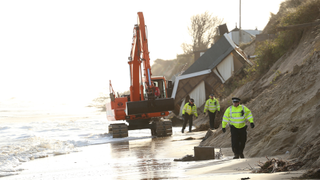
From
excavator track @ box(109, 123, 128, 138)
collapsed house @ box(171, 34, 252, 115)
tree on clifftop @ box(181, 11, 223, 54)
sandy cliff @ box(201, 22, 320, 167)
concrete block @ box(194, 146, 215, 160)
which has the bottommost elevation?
excavator track @ box(109, 123, 128, 138)

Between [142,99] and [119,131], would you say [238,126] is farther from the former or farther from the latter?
[119,131]

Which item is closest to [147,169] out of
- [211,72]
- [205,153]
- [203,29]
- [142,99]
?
[205,153]

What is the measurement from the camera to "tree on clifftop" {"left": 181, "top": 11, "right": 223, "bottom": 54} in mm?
66750

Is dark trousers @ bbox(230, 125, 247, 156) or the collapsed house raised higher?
the collapsed house

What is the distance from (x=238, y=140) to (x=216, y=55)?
20.6 metres

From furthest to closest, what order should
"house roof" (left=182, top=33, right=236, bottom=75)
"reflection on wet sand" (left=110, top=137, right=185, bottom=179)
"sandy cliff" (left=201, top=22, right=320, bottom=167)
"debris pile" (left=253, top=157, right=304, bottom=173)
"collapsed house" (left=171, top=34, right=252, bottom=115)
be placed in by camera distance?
"house roof" (left=182, top=33, right=236, bottom=75)
"collapsed house" (left=171, top=34, right=252, bottom=115)
"sandy cliff" (left=201, top=22, right=320, bottom=167)
"reflection on wet sand" (left=110, top=137, right=185, bottom=179)
"debris pile" (left=253, top=157, right=304, bottom=173)

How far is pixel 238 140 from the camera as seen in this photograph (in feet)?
32.6

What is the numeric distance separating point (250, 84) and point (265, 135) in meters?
12.7

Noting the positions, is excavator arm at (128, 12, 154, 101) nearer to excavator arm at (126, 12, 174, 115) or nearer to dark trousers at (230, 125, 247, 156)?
excavator arm at (126, 12, 174, 115)

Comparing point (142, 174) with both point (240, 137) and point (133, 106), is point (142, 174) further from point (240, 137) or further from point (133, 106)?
point (133, 106)

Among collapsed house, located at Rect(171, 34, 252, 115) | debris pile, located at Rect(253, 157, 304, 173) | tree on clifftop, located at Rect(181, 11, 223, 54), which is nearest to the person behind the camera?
debris pile, located at Rect(253, 157, 304, 173)

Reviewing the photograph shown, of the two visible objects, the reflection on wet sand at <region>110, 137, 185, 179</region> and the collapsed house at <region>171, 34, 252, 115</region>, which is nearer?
the reflection on wet sand at <region>110, 137, 185, 179</region>

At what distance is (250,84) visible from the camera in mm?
23109

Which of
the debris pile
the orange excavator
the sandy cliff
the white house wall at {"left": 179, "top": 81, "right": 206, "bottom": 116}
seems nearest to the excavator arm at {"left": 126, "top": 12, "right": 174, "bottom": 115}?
the orange excavator
